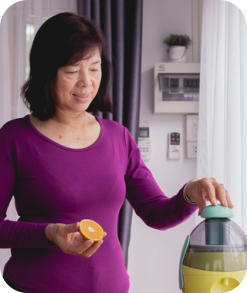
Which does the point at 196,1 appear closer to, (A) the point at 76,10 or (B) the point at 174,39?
(B) the point at 174,39

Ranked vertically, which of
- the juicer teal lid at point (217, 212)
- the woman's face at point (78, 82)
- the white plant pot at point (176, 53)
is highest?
the white plant pot at point (176, 53)

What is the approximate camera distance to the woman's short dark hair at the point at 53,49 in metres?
1.18

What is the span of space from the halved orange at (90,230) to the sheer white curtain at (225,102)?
3.37 feet

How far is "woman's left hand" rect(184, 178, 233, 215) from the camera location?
38.0 inches

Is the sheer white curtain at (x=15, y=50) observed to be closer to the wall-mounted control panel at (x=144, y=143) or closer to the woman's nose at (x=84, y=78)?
the wall-mounted control panel at (x=144, y=143)

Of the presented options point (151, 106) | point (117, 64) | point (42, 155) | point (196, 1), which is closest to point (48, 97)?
point (42, 155)

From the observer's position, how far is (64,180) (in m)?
1.14

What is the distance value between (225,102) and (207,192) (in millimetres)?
1104

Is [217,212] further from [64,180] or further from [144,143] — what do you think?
[144,143]

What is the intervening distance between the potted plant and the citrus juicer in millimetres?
2006

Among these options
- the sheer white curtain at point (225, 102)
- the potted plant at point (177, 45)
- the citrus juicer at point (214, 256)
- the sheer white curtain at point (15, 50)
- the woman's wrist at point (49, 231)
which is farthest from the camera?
the potted plant at point (177, 45)

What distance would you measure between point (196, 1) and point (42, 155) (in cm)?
213

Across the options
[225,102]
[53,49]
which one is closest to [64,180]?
[53,49]

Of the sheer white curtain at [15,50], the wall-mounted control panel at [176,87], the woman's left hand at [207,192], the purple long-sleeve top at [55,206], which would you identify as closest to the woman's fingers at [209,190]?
the woman's left hand at [207,192]
